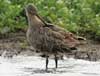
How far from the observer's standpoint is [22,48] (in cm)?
1221

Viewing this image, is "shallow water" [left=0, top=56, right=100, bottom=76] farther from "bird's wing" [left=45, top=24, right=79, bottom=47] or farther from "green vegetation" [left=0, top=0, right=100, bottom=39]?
"green vegetation" [left=0, top=0, right=100, bottom=39]

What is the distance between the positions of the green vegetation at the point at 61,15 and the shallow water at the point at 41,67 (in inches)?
53.5

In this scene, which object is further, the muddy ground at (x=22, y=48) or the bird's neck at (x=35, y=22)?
the muddy ground at (x=22, y=48)

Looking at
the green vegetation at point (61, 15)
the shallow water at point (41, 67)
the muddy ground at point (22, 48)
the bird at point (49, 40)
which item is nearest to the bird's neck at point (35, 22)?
the bird at point (49, 40)

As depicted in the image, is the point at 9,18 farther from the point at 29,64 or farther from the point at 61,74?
the point at 61,74

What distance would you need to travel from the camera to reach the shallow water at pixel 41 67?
415 inches

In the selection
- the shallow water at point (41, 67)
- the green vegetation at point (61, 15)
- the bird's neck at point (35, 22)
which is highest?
the green vegetation at point (61, 15)

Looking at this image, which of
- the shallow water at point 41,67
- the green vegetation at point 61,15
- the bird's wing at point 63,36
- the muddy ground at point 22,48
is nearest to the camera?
the shallow water at point 41,67

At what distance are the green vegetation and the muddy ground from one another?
21 centimetres

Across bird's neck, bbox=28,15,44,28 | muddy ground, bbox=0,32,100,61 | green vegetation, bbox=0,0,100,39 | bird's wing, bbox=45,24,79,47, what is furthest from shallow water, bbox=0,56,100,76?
green vegetation, bbox=0,0,100,39

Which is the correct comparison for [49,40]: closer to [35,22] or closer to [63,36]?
[63,36]

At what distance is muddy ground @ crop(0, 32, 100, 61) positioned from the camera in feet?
38.7

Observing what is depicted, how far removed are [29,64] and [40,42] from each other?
0.92m

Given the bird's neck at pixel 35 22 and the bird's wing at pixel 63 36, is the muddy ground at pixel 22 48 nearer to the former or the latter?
the bird's wing at pixel 63 36
